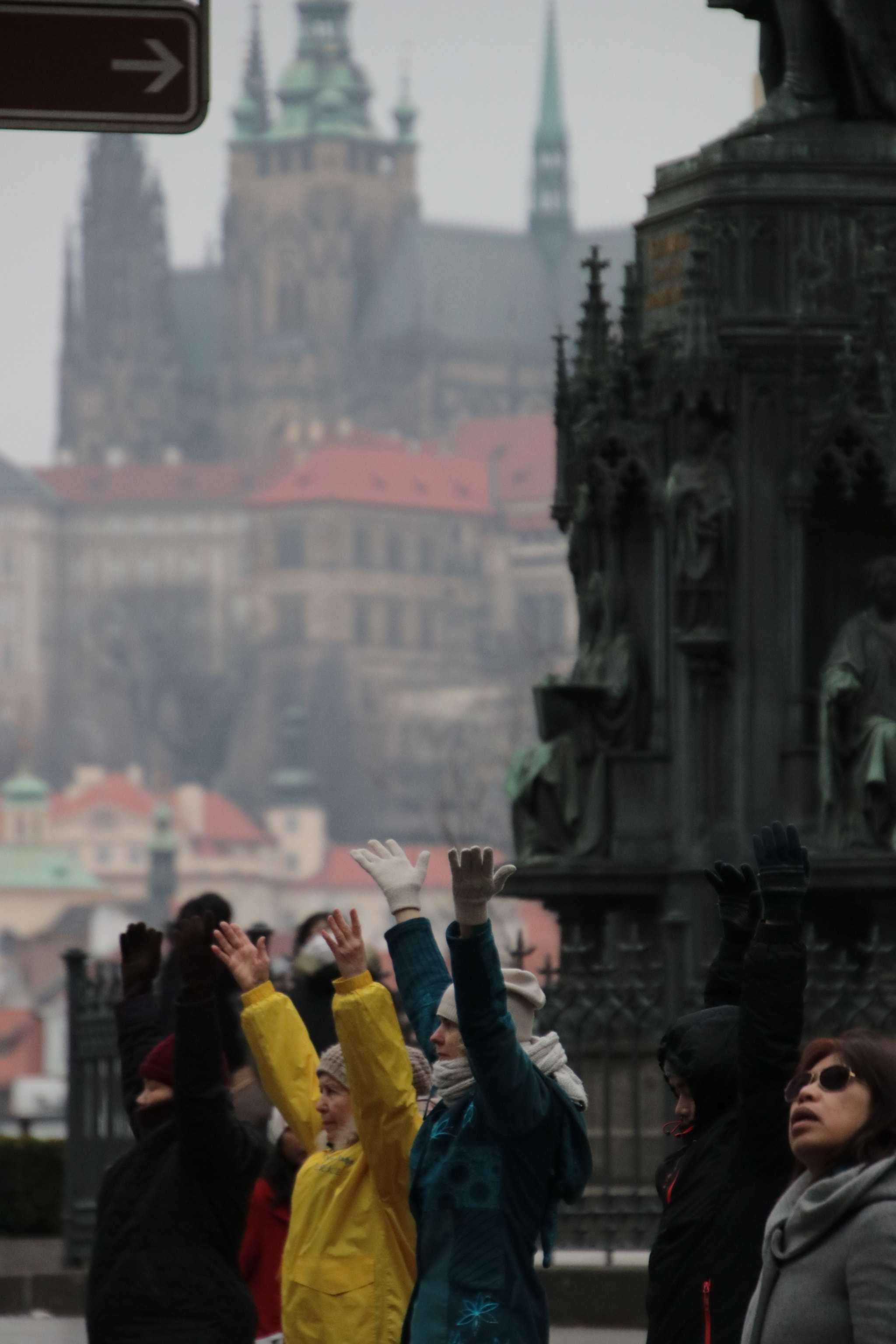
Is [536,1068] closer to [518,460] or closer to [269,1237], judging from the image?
[269,1237]

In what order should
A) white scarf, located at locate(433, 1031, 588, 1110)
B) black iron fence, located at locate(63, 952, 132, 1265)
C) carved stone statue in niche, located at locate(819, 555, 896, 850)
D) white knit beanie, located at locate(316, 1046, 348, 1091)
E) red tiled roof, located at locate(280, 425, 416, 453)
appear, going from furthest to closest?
red tiled roof, located at locate(280, 425, 416, 453), black iron fence, located at locate(63, 952, 132, 1265), carved stone statue in niche, located at locate(819, 555, 896, 850), white knit beanie, located at locate(316, 1046, 348, 1091), white scarf, located at locate(433, 1031, 588, 1110)

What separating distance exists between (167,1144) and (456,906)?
1231 millimetres

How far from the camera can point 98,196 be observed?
433 ft

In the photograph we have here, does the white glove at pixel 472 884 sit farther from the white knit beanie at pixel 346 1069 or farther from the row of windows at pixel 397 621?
the row of windows at pixel 397 621

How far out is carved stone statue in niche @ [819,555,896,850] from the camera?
29.8 feet

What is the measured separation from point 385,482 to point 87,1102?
113155 millimetres

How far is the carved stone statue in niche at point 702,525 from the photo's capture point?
9422mm

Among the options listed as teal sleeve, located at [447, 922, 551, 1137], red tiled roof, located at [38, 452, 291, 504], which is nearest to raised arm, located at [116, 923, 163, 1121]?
teal sleeve, located at [447, 922, 551, 1137]

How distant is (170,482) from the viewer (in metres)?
127

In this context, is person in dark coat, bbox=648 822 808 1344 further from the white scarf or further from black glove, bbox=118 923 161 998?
black glove, bbox=118 923 161 998

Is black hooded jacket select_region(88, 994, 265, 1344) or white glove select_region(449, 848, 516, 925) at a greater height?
white glove select_region(449, 848, 516, 925)

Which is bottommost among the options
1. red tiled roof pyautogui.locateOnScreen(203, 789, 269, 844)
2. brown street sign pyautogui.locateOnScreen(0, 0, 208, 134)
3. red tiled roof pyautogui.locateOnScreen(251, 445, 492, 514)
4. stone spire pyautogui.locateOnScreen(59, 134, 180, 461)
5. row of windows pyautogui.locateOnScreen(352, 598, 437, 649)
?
brown street sign pyautogui.locateOnScreen(0, 0, 208, 134)

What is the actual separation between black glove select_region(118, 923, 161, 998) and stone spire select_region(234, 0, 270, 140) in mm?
132675

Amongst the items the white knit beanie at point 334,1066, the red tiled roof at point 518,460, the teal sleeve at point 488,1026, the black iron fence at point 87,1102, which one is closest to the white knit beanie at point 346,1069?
the white knit beanie at point 334,1066
